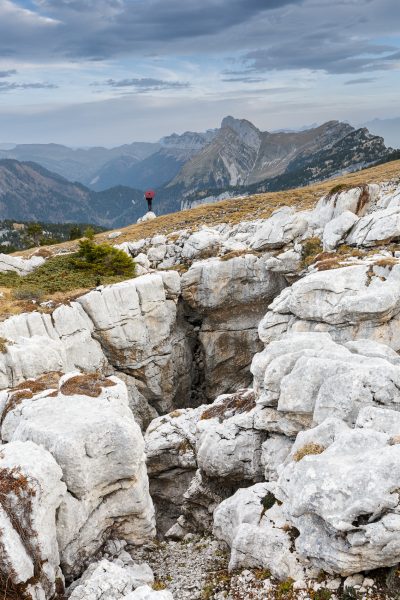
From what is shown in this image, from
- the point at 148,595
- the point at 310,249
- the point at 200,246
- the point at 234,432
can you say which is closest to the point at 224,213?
the point at 200,246

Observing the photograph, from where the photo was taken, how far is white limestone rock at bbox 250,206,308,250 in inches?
2104

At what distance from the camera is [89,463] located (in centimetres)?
2105

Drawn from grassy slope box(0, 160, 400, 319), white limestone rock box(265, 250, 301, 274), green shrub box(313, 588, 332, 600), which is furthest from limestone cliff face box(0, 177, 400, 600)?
grassy slope box(0, 160, 400, 319)

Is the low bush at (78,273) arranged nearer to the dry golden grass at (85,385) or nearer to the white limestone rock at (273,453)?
the dry golden grass at (85,385)

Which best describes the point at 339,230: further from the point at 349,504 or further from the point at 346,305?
the point at 349,504

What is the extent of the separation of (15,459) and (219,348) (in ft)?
128

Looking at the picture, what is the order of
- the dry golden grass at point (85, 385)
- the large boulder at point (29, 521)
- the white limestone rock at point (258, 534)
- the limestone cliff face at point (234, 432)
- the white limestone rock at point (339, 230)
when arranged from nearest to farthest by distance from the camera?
the large boulder at point (29, 521)
the limestone cliff face at point (234, 432)
the white limestone rock at point (258, 534)
the dry golden grass at point (85, 385)
the white limestone rock at point (339, 230)

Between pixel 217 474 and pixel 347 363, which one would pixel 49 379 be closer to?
pixel 217 474

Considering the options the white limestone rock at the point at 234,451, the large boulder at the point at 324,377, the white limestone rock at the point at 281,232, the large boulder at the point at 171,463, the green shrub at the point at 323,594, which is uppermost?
the white limestone rock at the point at 281,232

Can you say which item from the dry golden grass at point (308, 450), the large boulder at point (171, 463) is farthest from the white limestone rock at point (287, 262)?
the dry golden grass at point (308, 450)

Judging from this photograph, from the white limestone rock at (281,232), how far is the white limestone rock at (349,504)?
1486 inches

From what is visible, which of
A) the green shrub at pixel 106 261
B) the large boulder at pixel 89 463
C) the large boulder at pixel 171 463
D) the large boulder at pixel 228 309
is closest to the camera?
the large boulder at pixel 89 463

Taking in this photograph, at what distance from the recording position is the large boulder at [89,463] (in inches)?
809

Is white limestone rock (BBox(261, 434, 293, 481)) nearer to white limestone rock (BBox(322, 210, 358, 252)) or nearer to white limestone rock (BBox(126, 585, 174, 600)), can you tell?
white limestone rock (BBox(126, 585, 174, 600))
